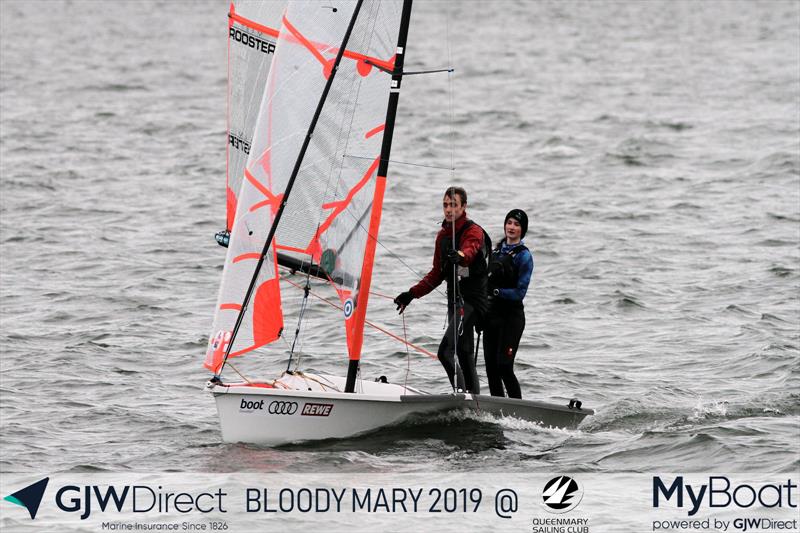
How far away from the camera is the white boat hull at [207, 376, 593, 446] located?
11.3 meters

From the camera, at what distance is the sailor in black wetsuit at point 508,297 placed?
11.8 m

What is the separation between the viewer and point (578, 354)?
15.7m

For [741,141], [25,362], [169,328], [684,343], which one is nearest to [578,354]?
[684,343]

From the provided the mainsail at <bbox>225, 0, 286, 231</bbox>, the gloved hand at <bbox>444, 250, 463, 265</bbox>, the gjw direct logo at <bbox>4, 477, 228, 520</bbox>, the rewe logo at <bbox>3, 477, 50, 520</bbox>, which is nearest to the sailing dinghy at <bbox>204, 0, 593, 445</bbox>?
the gloved hand at <bbox>444, 250, 463, 265</bbox>

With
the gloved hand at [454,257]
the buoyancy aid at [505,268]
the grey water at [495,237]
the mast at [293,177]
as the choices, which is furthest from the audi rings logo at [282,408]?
the buoyancy aid at [505,268]

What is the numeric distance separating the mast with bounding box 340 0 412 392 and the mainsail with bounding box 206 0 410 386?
2 centimetres

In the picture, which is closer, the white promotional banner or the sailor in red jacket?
the white promotional banner

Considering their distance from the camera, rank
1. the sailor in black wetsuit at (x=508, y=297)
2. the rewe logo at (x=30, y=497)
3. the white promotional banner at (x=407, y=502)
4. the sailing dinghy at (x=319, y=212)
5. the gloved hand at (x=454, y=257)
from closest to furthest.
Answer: the white promotional banner at (x=407, y=502) → the rewe logo at (x=30, y=497) → the gloved hand at (x=454, y=257) → the sailing dinghy at (x=319, y=212) → the sailor in black wetsuit at (x=508, y=297)

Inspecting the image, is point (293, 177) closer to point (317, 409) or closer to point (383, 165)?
point (383, 165)

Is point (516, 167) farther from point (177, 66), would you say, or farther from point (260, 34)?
point (177, 66)

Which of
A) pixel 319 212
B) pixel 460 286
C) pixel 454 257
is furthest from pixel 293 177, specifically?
pixel 460 286

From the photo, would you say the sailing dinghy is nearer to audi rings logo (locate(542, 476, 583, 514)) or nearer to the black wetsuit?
the black wetsuit

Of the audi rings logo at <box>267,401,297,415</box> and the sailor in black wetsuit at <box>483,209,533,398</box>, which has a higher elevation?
the sailor in black wetsuit at <box>483,209,533,398</box>

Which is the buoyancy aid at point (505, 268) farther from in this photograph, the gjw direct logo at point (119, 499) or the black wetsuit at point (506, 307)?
the gjw direct logo at point (119, 499)
